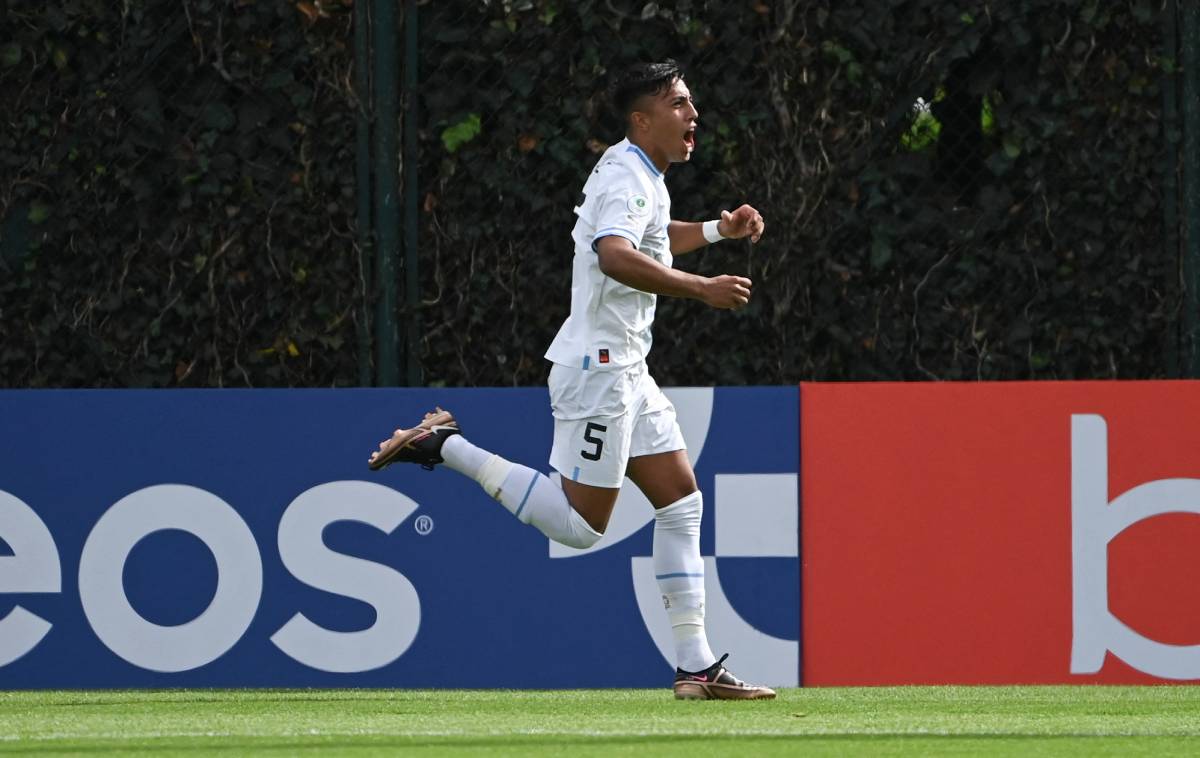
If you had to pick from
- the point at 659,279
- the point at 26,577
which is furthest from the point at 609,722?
the point at 26,577

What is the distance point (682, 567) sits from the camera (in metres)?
5.70

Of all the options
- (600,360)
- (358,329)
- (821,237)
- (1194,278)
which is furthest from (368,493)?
(1194,278)

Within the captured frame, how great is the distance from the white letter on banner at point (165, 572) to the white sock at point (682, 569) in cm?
161

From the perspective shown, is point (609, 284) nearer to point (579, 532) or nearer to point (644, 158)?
point (644, 158)

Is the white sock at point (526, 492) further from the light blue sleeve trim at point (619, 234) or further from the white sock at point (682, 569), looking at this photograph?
the light blue sleeve trim at point (619, 234)

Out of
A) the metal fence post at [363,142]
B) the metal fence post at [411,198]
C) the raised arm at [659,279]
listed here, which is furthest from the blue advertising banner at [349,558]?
the raised arm at [659,279]

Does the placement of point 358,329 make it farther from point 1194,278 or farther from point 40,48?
point 1194,278

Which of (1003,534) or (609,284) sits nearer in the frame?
(609,284)

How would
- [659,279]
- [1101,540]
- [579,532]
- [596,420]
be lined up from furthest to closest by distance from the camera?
[1101,540], [579,532], [596,420], [659,279]

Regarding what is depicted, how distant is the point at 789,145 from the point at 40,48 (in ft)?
9.38

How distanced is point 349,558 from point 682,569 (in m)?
1.42

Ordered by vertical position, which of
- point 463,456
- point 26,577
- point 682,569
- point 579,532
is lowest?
point 26,577

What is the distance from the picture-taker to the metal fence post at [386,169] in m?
7.21

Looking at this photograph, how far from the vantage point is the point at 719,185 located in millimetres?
7238
